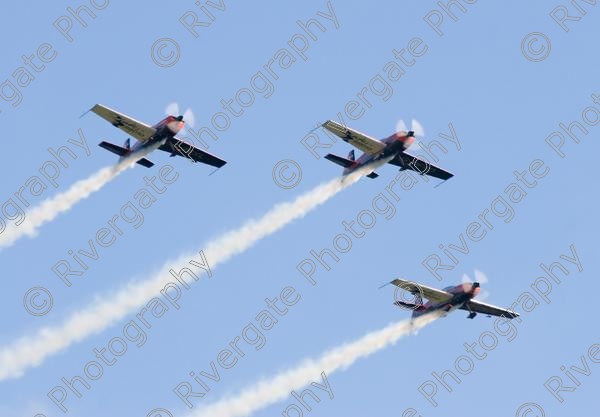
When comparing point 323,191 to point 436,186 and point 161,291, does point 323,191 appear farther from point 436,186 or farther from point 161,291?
point 161,291

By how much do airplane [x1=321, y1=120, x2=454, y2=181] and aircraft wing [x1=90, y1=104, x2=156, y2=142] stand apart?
13.8 metres

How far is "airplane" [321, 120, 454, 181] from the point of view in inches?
4107

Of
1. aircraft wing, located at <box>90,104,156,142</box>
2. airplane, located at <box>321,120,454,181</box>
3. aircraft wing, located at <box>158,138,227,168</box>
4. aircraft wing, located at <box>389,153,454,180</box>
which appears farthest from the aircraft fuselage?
aircraft wing, located at <box>90,104,156,142</box>

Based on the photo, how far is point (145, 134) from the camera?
336ft

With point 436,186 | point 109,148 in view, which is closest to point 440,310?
point 436,186

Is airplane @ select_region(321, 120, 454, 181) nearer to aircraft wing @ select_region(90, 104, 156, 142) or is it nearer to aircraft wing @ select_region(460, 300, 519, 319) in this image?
aircraft wing @ select_region(460, 300, 519, 319)

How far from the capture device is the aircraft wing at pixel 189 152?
340ft

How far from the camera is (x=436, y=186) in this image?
362 ft

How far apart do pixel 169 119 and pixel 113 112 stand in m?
4.59

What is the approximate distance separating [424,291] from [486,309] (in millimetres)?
7823

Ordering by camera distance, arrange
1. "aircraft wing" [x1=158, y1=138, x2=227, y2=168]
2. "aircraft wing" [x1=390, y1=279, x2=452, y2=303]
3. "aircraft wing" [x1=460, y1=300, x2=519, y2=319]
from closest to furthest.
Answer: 1. "aircraft wing" [x1=390, y1=279, x2=452, y2=303]
2. "aircraft wing" [x1=158, y1=138, x2=227, y2=168]
3. "aircraft wing" [x1=460, y1=300, x2=519, y2=319]

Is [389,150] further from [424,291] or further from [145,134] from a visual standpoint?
[145,134]

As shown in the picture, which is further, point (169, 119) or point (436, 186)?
point (436, 186)

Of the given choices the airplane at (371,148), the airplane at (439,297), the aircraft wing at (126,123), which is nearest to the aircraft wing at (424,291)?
the airplane at (439,297)
